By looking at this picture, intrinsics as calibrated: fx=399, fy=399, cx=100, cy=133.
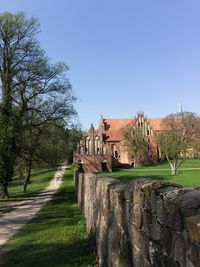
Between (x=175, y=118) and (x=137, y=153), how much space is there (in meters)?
12.4

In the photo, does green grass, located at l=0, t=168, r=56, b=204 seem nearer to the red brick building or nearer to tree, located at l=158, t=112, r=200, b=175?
tree, located at l=158, t=112, r=200, b=175

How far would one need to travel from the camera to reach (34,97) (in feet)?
99.6

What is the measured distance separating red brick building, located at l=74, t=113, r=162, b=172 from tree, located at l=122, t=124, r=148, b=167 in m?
1.19

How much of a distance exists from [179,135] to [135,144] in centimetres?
2670

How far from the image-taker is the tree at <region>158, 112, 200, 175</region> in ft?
201

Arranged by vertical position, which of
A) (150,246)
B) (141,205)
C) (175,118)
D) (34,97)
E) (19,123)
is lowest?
(150,246)

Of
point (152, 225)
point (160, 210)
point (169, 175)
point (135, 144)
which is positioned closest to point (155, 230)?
point (152, 225)

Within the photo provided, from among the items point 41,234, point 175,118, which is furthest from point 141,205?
point 175,118

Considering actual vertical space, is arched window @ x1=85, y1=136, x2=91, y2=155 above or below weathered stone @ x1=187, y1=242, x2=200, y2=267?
above

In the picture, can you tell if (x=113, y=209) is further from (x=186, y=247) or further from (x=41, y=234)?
(x=41, y=234)

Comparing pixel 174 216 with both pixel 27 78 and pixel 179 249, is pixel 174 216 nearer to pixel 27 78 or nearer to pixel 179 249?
pixel 179 249

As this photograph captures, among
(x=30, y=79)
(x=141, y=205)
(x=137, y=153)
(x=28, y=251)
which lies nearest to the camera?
(x=141, y=205)

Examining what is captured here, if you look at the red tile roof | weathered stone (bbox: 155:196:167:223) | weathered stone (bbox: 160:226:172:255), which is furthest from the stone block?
the red tile roof

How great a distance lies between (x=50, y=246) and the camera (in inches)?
406
